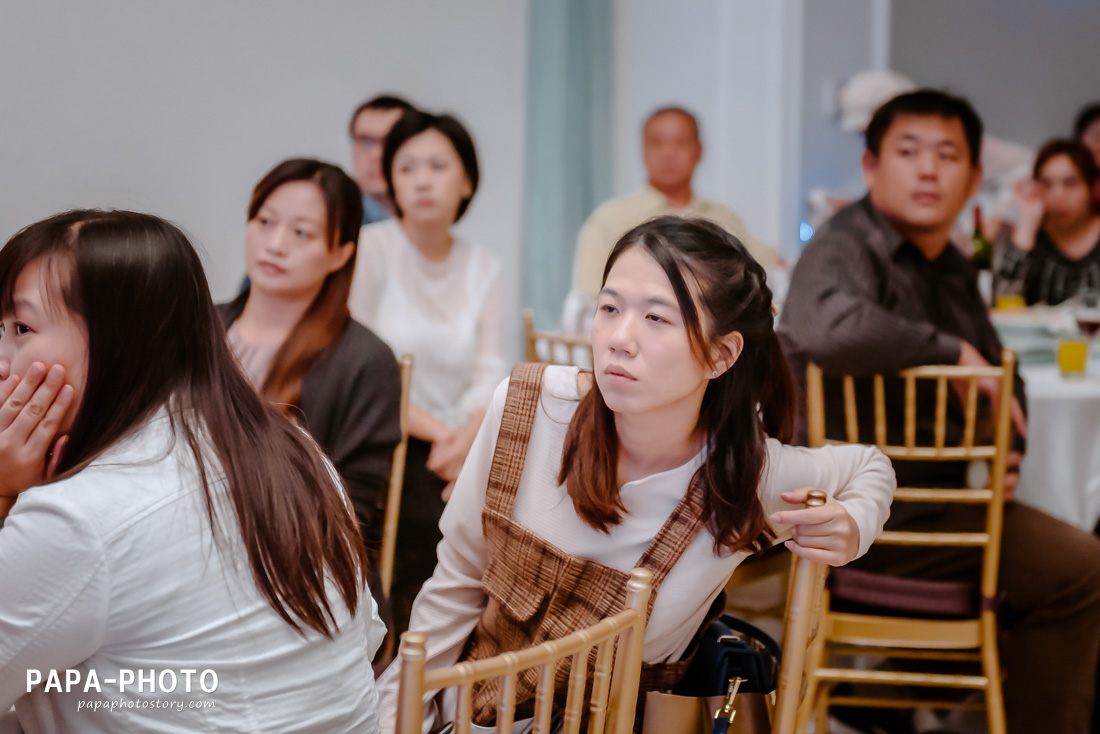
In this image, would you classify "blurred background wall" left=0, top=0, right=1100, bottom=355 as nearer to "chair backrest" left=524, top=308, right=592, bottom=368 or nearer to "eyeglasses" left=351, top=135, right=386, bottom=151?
"eyeglasses" left=351, top=135, right=386, bottom=151

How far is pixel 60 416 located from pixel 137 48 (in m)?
1.97

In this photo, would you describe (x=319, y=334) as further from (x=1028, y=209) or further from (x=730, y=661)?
(x=1028, y=209)

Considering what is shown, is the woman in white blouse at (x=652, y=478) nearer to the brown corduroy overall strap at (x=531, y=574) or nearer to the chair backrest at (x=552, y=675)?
the brown corduroy overall strap at (x=531, y=574)

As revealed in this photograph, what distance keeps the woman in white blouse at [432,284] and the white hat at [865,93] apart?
240 centimetres

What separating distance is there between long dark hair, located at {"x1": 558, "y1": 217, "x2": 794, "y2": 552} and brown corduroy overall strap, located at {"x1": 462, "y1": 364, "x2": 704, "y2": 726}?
5 cm

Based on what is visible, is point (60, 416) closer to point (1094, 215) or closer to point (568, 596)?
point (568, 596)

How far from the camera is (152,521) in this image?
0.83m

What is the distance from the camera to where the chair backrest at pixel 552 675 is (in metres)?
0.70

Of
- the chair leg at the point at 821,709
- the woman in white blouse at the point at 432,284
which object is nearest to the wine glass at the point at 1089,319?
the chair leg at the point at 821,709

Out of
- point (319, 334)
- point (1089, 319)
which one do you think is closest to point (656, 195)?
point (1089, 319)

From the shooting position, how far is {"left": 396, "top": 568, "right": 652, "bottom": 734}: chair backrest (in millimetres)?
703

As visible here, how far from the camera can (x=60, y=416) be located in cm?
94

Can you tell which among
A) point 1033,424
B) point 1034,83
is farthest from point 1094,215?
point 1033,424

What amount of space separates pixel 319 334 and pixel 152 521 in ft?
2.90
